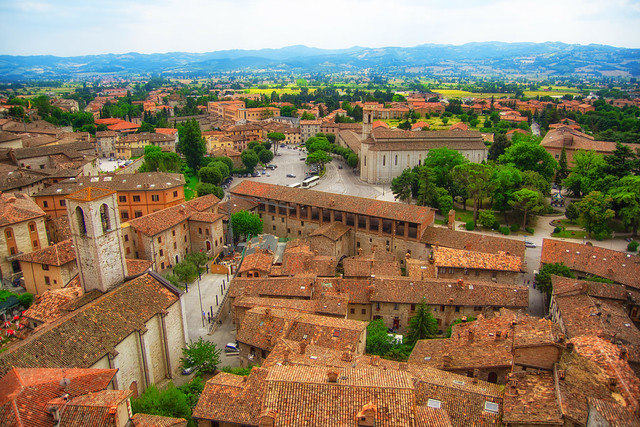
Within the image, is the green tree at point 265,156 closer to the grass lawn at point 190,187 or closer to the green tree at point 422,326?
the grass lawn at point 190,187

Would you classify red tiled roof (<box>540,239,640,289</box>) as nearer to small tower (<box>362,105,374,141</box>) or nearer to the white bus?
the white bus

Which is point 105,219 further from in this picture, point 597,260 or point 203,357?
point 597,260

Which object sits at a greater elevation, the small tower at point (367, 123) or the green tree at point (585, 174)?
the small tower at point (367, 123)

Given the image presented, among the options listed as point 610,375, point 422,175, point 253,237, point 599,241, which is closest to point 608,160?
point 599,241

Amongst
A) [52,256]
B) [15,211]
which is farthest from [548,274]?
[15,211]

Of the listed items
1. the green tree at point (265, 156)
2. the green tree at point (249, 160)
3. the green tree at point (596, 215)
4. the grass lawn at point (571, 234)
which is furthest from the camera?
the green tree at point (265, 156)

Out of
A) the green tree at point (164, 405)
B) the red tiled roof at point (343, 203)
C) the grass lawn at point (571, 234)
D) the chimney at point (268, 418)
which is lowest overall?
the grass lawn at point (571, 234)

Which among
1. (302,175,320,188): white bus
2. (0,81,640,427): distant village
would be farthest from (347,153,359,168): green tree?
(0,81,640,427): distant village

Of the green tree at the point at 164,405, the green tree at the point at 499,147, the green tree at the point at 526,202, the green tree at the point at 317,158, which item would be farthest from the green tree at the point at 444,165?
the green tree at the point at 164,405
